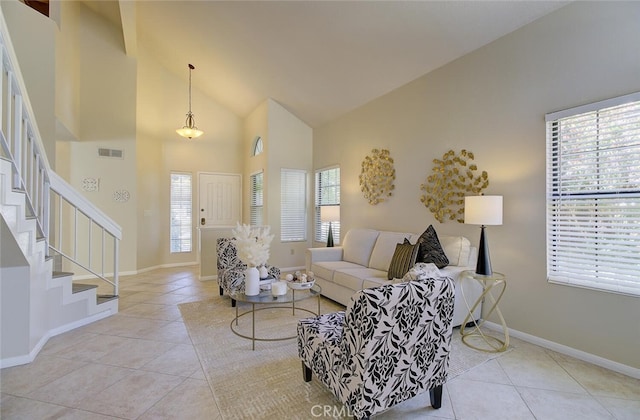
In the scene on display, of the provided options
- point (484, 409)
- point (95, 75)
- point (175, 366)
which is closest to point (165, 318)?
point (175, 366)

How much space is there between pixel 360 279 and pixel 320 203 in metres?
3.16

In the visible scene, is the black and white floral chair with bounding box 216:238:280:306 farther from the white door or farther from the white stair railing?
the white door

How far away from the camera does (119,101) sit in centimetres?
566

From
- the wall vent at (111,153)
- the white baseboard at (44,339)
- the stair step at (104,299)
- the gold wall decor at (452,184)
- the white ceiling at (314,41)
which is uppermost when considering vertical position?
the white ceiling at (314,41)

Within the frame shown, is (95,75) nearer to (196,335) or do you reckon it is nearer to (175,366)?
(196,335)

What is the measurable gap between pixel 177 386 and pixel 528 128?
383 centimetres

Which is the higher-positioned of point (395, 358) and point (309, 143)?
point (309, 143)

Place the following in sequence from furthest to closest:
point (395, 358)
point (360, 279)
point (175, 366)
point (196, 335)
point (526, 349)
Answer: point (360, 279)
point (196, 335)
point (526, 349)
point (175, 366)
point (395, 358)

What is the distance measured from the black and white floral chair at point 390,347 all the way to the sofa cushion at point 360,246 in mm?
2490

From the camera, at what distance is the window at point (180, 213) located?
6.85m

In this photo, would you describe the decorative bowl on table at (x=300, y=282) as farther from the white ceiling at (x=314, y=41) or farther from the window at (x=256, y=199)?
the window at (x=256, y=199)

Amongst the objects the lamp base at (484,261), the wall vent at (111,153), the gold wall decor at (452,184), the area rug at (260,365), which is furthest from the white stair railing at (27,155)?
the gold wall decor at (452,184)

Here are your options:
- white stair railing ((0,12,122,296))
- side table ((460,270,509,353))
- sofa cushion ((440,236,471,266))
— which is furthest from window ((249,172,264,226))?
side table ((460,270,509,353))

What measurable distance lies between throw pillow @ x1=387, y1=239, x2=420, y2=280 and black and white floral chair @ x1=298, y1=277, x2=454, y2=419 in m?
1.40
